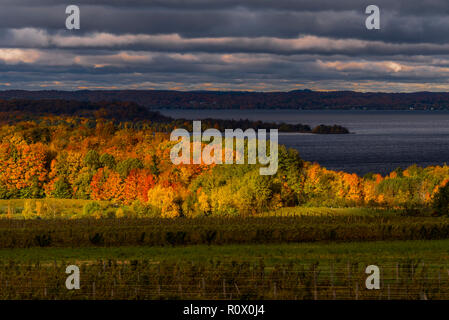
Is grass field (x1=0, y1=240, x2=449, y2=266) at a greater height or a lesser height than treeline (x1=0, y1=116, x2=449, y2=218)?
lesser

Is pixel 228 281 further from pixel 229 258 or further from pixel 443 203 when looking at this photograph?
pixel 443 203

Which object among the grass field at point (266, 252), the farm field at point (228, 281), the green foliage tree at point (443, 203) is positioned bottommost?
the grass field at point (266, 252)

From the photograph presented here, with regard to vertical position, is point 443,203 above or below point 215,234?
above

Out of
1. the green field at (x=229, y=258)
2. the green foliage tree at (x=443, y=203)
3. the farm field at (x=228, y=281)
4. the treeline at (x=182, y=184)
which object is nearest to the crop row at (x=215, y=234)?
the green field at (x=229, y=258)

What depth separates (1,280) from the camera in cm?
2955

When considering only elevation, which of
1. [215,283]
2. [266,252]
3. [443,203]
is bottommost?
[266,252]

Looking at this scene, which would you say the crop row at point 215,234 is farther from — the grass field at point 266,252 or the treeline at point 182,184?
the treeline at point 182,184

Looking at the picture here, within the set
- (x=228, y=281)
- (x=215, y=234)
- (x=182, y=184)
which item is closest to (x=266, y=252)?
(x=215, y=234)

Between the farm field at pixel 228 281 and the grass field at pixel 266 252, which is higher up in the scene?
the farm field at pixel 228 281

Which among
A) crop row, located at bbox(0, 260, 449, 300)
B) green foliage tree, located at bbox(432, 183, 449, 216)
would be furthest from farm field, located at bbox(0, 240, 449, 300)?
green foliage tree, located at bbox(432, 183, 449, 216)

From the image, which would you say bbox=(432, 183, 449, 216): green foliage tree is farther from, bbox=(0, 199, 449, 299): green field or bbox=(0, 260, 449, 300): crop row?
bbox=(0, 260, 449, 300): crop row

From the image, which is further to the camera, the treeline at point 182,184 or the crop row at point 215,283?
the treeline at point 182,184
